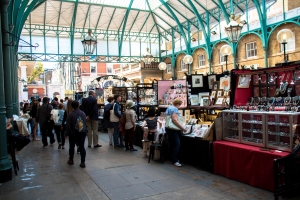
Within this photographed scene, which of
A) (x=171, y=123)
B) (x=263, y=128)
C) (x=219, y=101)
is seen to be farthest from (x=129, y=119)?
(x=263, y=128)

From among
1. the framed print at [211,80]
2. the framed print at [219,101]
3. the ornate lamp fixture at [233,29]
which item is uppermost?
the ornate lamp fixture at [233,29]

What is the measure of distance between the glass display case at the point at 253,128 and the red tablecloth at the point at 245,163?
160 mm

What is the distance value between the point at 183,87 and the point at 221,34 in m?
12.8

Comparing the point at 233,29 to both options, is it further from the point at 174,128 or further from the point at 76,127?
the point at 76,127

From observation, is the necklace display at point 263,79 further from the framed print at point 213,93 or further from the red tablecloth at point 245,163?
the red tablecloth at point 245,163

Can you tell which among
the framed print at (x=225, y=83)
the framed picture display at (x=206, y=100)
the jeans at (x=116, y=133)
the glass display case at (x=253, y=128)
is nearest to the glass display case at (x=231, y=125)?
the glass display case at (x=253, y=128)

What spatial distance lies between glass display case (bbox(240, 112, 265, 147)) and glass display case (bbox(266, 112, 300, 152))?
12 centimetres

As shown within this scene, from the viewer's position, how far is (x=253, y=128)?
5.22 m

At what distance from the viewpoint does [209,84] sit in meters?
7.87

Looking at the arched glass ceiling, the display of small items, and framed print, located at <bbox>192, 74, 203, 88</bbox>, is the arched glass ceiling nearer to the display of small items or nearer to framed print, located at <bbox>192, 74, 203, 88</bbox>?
the display of small items

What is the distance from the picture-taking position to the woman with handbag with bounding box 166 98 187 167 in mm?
6175

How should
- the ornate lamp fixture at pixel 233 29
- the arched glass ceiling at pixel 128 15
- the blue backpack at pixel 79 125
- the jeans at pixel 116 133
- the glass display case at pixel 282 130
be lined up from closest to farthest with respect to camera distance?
the glass display case at pixel 282 130
the blue backpack at pixel 79 125
the jeans at pixel 116 133
the ornate lamp fixture at pixel 233 29
the arched glass ceiling at pixel 128 15

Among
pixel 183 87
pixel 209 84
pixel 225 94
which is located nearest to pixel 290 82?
pixel 225 94

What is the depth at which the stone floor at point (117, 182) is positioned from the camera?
14.8ft
